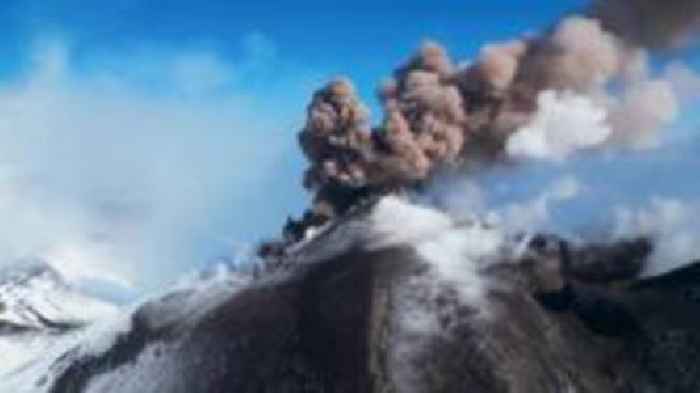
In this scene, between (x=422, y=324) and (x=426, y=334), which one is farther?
(x=422, y=324)

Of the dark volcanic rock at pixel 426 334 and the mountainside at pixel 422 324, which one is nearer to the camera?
the dark volcanic rock at pixel 426 334

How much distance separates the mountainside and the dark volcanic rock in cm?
14

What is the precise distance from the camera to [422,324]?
356 ft

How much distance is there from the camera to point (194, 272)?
153625mm

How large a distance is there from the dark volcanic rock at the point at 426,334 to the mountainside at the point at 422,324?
14cm

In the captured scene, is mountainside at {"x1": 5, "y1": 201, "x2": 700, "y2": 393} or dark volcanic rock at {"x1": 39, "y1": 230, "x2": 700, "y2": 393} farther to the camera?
mountainside at {"x1": 5, "y1": 201, "x2": 700, "y2": 393}

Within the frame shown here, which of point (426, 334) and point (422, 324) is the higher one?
point (422, 324)

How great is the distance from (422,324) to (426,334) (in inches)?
65.6

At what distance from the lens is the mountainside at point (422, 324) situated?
10106 centimetres

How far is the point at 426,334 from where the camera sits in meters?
A: 107

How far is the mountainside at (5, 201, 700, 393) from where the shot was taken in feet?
332

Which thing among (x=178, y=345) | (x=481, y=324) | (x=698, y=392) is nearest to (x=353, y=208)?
Answer: (x=178, y=345)

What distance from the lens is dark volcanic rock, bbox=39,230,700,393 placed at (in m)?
101

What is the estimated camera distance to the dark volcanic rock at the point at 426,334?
100562mm
